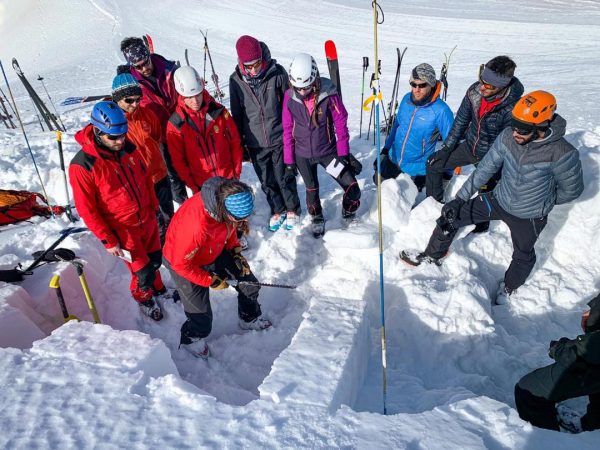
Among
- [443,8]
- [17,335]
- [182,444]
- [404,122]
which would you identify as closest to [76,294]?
[17,335]

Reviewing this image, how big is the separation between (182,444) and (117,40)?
19.6m

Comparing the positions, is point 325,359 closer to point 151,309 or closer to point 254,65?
point 151,309

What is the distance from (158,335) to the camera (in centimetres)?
436

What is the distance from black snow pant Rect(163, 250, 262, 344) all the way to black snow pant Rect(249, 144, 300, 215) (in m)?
1.38

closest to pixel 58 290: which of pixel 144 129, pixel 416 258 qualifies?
pixel 144 129

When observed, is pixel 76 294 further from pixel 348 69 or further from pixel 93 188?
pixel 348 69

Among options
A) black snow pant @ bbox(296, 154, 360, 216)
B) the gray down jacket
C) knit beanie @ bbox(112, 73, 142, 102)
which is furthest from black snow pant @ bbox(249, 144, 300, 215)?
the gray down jacket

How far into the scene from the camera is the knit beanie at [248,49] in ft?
13.5

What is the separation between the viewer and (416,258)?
445 centimetres

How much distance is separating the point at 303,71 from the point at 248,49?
64 cm

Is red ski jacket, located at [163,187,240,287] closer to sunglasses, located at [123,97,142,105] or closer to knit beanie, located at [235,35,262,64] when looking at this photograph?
sunglasses, located at [123,97,142,105]

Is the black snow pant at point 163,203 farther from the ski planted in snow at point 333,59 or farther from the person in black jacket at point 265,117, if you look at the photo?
the ski planted in snow at point 333,59

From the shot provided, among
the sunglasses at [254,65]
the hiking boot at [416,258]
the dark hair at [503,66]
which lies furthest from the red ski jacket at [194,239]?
the dark hair at [503,66]

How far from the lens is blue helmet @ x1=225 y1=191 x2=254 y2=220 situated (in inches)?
121
